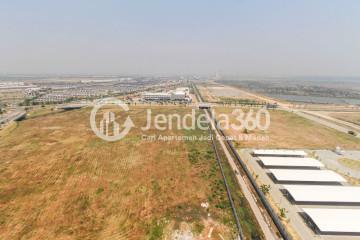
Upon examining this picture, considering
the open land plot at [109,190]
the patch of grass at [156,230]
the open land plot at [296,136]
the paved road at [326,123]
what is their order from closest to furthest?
the patch of grass at [156,230]
the open land plot at [109,190]
the open land plot at [296,136]
the paved road at [326,123]

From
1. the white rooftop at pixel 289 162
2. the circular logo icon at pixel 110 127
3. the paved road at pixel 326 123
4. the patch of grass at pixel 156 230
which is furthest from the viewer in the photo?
the paved road at pixel 326 123

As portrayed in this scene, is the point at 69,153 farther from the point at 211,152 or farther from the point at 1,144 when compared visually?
the point at 211,152

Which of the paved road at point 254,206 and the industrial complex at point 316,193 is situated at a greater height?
the industrial complex at point 316,193

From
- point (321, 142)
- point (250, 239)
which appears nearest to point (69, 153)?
point (250, 239)

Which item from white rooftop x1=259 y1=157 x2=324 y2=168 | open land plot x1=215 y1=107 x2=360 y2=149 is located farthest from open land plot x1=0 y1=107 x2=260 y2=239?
open land plot x1=215 y1=107 x2=360 y2=149

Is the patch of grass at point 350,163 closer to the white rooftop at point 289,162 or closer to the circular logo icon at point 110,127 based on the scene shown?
the white rooftop at point 289,162

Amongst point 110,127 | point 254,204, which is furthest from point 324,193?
point 110,127

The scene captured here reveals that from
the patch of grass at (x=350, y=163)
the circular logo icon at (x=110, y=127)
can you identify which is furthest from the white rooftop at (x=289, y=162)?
the circular logo icon at (x=110, y=127)
